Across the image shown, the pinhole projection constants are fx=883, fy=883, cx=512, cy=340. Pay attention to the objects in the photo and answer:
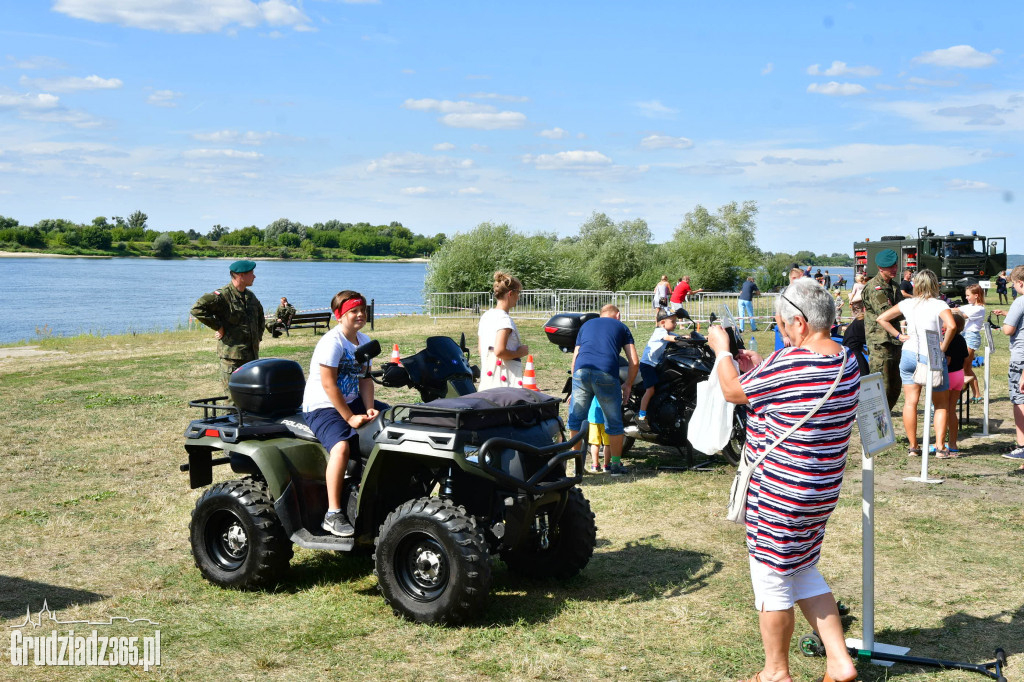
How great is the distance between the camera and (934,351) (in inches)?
330

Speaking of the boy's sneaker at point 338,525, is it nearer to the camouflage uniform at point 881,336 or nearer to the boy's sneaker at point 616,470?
the boy's sneaker at point 616,470

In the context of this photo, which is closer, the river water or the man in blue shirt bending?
the man in blue shirt bending

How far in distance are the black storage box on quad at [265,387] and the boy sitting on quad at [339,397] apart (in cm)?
15

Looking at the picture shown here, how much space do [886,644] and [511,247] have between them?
39.5m

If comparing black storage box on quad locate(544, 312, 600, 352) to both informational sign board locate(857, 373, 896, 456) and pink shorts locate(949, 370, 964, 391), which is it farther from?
informational sign board locate(857, 373, 896, 456)

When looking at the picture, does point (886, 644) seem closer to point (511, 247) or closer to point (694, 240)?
point (511, 247)

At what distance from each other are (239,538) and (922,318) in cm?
649

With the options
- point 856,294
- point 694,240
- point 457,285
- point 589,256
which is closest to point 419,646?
point 856,294

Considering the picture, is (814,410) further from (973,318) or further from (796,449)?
(973,318)

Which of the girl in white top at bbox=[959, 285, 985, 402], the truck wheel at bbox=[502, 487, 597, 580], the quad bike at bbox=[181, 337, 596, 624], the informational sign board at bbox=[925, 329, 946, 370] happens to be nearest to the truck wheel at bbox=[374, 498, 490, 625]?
the quad bike at bbox=[181, 337, 596, 624]

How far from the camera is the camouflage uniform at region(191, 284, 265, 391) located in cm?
839

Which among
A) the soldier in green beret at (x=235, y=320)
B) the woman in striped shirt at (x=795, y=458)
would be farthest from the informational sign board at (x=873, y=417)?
the soldier in green beret at (x=235, y=320)

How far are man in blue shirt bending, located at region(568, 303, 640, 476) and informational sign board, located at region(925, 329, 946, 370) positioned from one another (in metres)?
2.79

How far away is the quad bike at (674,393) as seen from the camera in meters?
8.79
